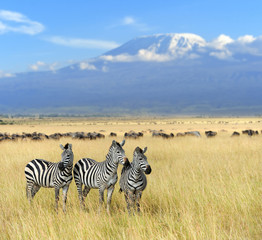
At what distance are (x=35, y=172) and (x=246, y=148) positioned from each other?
12.9m

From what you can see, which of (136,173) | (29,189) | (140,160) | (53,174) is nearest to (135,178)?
(136,173)

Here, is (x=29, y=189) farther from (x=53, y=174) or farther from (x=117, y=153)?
(x=117, y=153)

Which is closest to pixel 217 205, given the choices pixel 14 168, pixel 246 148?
pixel 14 168

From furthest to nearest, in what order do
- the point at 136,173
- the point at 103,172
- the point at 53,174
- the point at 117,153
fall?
the point at 53,174 < the point at 103,172 < the point at 136,173 < the point at 117,153

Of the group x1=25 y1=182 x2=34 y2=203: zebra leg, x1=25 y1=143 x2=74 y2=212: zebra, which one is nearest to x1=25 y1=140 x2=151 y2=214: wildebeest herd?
x1=25 y1=143 x2=74 y2=212: zebra

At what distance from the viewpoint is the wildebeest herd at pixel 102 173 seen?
19.4ft

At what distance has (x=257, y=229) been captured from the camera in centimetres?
595

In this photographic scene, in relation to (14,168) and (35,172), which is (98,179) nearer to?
(35,172)

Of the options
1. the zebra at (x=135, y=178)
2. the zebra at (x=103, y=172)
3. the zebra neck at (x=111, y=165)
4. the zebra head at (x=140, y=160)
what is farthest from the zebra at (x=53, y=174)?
the zebra head at (x=140, y=160)

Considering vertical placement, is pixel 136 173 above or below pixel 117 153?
below

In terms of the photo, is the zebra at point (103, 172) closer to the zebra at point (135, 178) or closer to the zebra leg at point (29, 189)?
the zebra at point (135, 178)

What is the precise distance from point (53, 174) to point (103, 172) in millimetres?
1160

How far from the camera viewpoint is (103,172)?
6176 mm

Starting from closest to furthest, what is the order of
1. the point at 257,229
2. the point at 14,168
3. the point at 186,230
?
the point at 186,230 < the point at 257,229 < the point at 14,168
